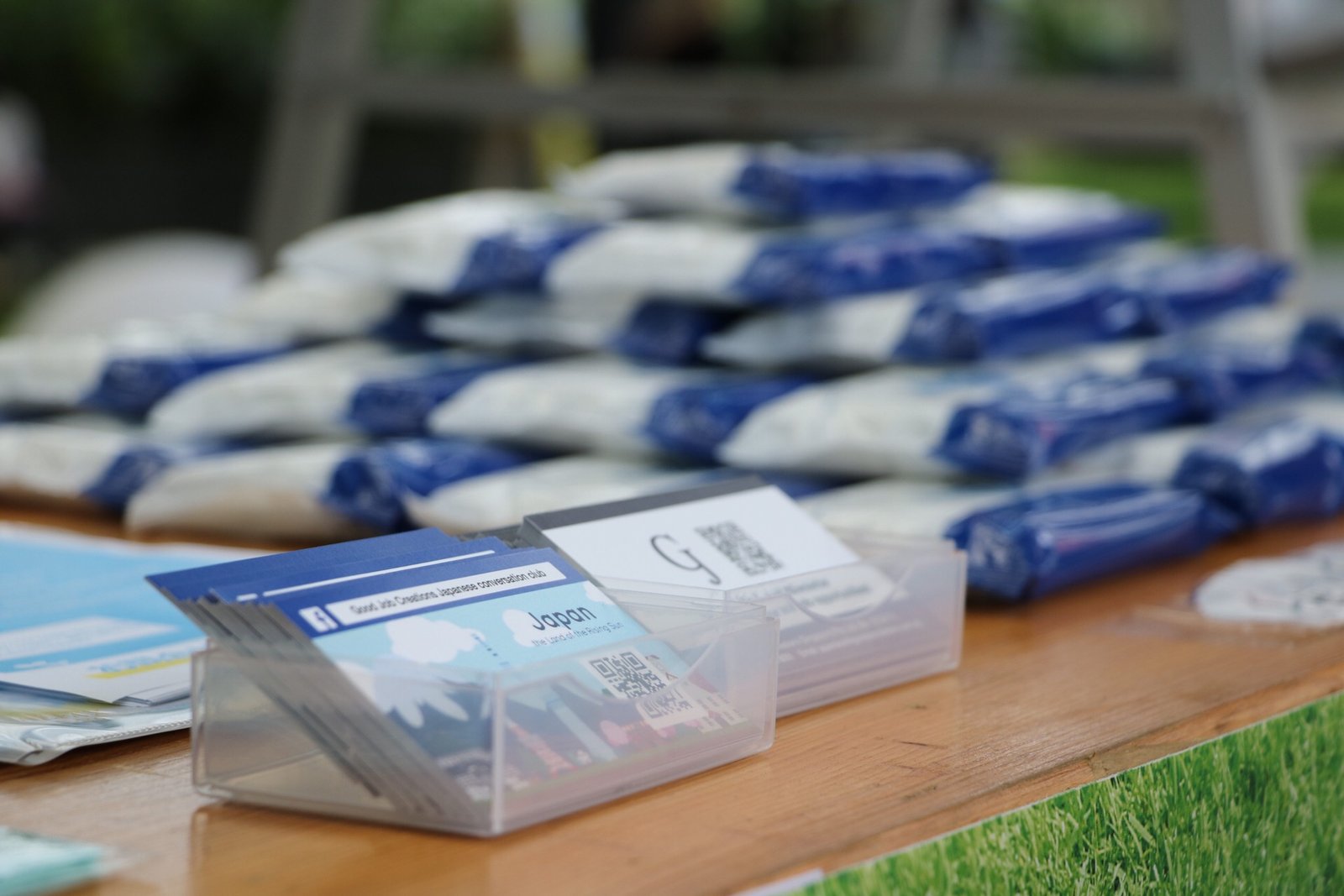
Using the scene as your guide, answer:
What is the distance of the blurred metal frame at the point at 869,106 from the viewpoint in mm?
1628

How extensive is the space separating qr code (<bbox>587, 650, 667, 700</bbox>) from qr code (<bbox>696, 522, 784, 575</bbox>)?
130mm

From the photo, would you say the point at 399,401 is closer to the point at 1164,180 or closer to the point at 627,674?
the point at 627,674

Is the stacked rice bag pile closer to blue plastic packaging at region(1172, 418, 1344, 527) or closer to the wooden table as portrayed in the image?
blue plastic packaging at region(1172, 418, 1344, 527)

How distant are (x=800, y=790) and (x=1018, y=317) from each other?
633mm

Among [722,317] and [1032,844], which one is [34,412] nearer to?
[722,317]

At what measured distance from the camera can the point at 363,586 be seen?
0.65 metres

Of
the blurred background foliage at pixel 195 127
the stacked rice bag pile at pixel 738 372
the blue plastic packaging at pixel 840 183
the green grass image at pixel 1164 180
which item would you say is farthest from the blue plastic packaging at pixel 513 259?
the blurred background foliage at pixel 195 127

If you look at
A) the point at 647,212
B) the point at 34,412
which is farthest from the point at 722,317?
the point at 34,412

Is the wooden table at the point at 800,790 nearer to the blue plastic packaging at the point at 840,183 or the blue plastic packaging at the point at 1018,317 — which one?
the blue plastic packaging at the point at 1018,317

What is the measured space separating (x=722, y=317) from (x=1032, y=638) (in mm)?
466

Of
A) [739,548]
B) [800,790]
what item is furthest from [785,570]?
[800,790]

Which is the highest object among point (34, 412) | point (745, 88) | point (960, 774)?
point (745, 88)

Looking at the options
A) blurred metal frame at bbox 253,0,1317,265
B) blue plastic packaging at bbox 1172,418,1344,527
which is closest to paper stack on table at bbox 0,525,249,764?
blue plastic packaging at bbox 1172,418,1344,527

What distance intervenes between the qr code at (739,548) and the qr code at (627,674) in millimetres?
130
